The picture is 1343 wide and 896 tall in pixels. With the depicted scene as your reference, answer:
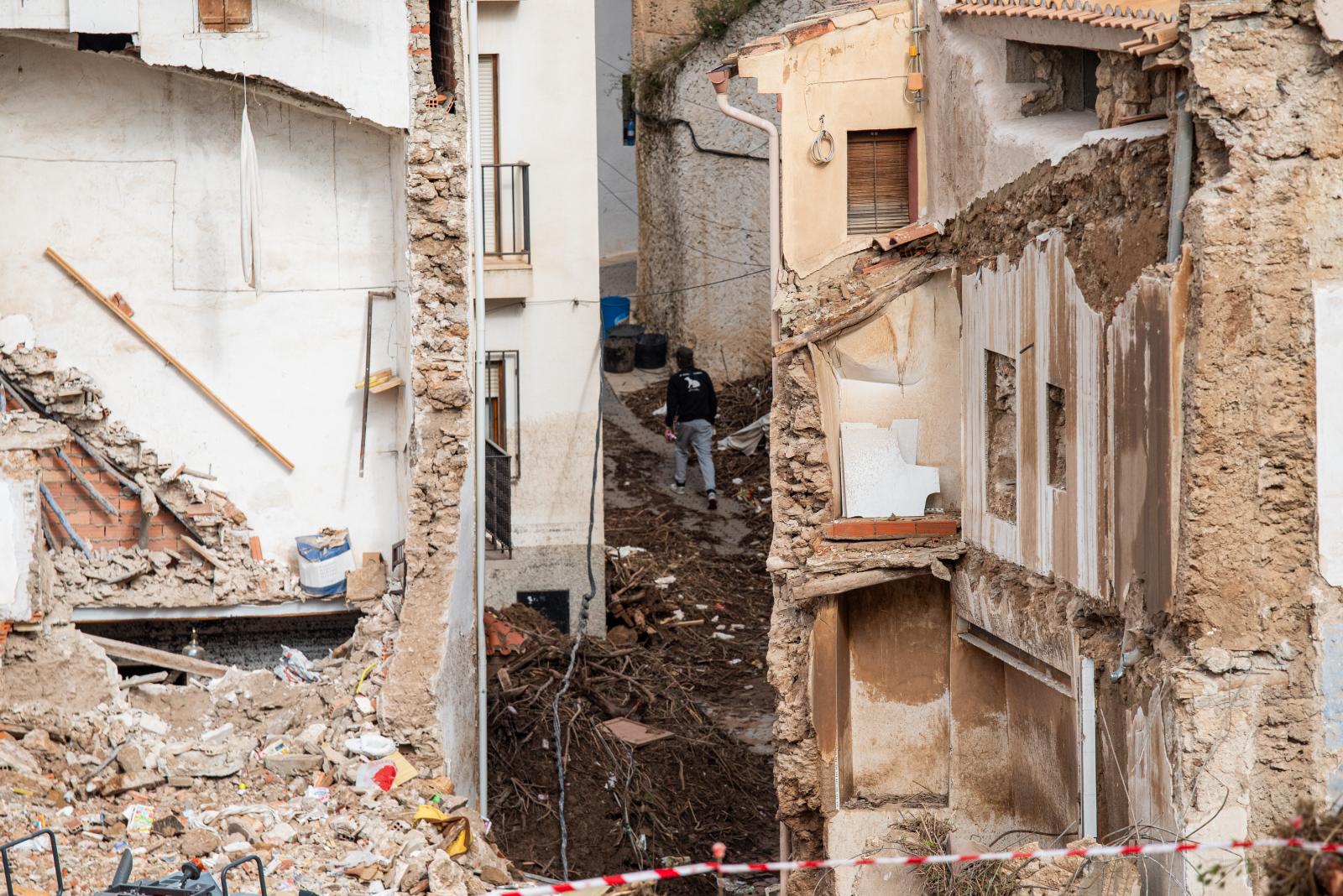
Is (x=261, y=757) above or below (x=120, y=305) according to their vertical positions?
below

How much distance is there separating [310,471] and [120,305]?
6.12 ft

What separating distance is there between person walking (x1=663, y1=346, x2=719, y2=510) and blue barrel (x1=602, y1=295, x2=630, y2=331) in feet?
15.2

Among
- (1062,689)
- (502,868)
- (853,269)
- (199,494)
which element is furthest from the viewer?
(199,494)

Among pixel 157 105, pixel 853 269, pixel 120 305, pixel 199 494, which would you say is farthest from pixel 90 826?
pixel 853 269

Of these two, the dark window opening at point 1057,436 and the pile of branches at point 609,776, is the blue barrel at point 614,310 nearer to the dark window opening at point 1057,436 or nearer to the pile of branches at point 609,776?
the pile of branches at point 609,776

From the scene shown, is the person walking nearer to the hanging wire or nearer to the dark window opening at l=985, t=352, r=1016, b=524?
the hanging wire

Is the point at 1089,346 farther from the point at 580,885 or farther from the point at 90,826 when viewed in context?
the point at 90,826

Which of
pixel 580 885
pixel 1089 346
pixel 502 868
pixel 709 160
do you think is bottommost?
pixel 502 868

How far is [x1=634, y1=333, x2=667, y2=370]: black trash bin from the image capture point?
81.3 ft

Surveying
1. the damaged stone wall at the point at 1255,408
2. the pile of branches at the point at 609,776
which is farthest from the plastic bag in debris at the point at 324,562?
the damaged stone wall at the point at 1255,408

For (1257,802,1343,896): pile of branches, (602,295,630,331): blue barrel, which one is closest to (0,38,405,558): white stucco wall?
(1257,802,1343,896): pile of branches

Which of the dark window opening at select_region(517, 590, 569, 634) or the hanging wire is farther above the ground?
the hanging wire

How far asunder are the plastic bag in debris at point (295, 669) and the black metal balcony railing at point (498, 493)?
3.51m

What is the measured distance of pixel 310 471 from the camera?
12797 millimetres
